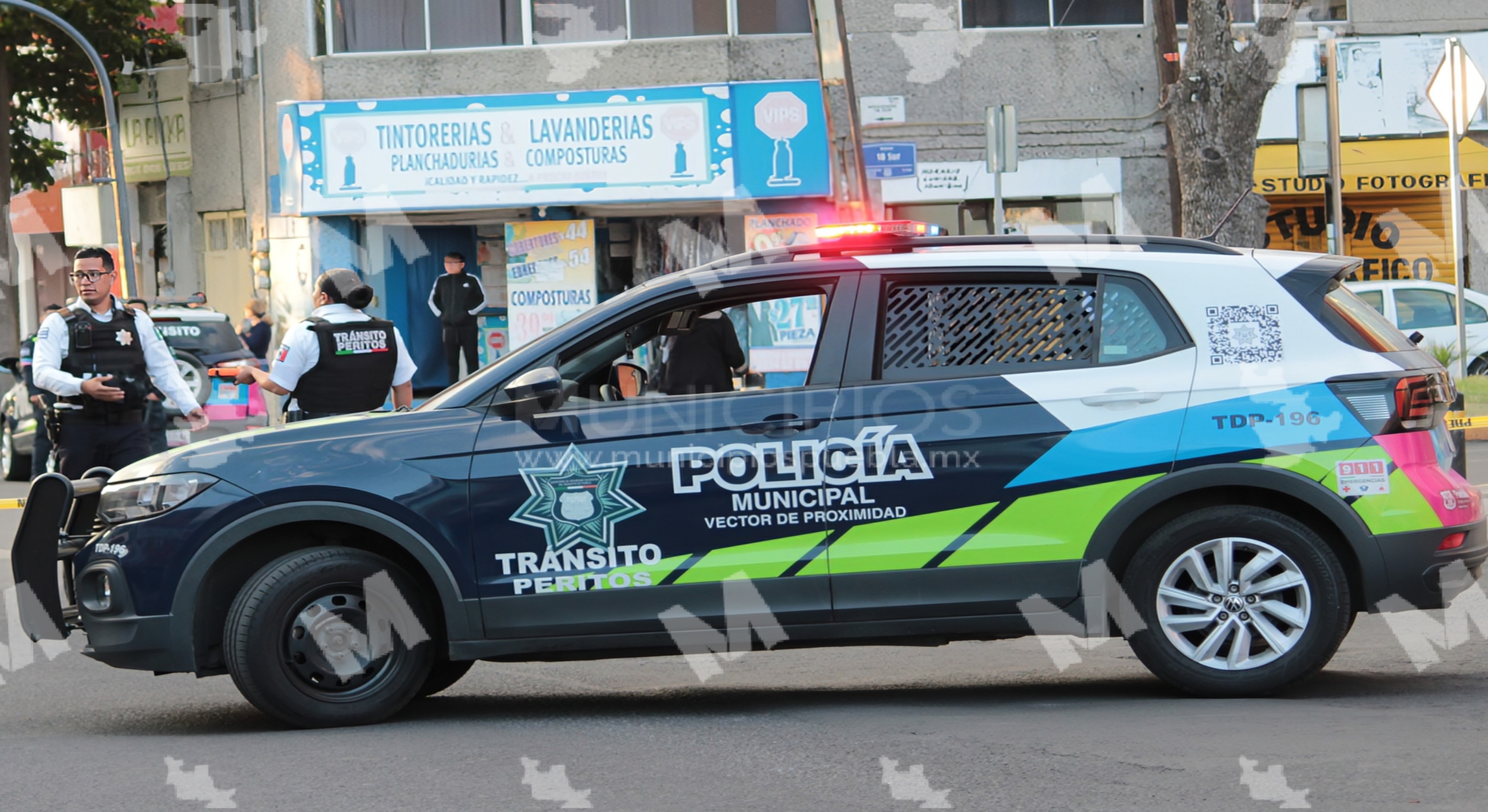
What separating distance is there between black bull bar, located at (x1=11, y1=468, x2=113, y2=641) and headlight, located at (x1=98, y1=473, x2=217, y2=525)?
0.61ft

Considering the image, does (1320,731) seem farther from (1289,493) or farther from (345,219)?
(345,219)

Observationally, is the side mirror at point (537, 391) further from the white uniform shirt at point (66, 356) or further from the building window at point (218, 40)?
the building window at point (218, 40)

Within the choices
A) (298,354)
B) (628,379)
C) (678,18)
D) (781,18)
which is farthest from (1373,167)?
(628,379)

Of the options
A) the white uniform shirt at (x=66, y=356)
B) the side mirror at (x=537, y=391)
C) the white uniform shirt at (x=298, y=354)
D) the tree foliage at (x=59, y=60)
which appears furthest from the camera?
the tree foliage at (x=59, y=60)

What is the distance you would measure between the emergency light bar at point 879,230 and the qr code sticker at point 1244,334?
110cm

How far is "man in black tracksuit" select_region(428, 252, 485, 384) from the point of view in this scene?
21.9 m

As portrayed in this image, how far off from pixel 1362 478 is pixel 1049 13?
16.7 m

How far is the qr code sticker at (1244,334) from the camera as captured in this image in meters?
6.25

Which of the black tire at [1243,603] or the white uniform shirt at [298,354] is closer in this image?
the black tire at [1243,603]

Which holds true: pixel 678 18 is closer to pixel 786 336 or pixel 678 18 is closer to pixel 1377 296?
pixel 1377 296

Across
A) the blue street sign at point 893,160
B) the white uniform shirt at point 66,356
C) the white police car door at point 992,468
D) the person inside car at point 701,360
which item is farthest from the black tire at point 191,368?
the white police car door at point 992,468

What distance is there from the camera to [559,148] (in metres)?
21.6

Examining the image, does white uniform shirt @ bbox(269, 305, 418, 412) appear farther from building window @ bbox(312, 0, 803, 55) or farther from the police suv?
building window @ bbox(312, 0, 803, 55)

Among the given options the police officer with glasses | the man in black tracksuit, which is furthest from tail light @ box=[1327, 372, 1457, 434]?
the man in black tracksuit
